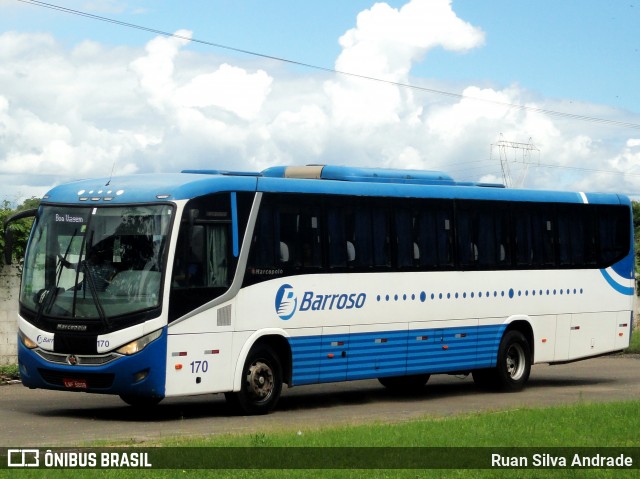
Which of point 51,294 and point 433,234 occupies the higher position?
point 433,234

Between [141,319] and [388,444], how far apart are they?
4.55m

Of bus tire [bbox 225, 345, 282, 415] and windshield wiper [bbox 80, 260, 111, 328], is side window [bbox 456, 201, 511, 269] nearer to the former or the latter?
bus tire [bbox 225, 345, 282, 415]

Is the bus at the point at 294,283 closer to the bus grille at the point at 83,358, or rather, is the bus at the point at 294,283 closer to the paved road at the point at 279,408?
the bus grille at the point at 83,358

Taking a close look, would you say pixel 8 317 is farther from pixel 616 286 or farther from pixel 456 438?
pixel 456 438

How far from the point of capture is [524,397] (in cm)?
2197

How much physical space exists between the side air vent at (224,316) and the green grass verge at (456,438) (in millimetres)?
2828

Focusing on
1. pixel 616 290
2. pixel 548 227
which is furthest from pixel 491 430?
Answer: pixel 616 290

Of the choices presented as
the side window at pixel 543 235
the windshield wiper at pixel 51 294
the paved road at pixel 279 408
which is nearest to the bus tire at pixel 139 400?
the paved road at pixel 279 408

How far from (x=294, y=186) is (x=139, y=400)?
3705 millimetres

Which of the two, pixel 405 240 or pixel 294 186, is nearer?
pixel 294 186

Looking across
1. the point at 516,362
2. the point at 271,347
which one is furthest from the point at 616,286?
the point at 271,347

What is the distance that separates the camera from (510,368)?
23.2 meters

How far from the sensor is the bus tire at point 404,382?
23.0 m

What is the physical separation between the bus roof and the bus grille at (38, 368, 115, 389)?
2.25 m
